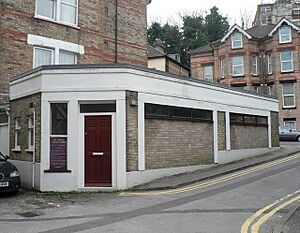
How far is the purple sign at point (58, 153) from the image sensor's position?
40.4ft

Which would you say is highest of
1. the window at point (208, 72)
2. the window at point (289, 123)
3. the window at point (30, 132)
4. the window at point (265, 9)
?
the window at point (265, 9)

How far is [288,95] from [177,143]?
27.0m

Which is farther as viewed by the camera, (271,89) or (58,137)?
(271,89)

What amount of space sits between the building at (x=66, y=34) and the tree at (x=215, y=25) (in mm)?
34784

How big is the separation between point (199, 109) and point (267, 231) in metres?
8.80

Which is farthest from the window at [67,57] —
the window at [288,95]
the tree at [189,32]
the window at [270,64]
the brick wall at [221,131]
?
the tree at [189,32]

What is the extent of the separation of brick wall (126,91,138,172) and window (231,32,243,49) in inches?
1202

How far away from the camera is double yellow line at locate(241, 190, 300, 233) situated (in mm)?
7398

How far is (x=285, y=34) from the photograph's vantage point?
38.8m

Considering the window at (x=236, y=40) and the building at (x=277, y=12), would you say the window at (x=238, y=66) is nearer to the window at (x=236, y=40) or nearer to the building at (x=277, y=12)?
the window at (x=236, y=40)

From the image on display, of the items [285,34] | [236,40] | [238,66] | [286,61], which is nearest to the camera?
[286,61]

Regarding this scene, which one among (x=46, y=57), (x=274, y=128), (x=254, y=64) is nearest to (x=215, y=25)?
(x=254, y=64)

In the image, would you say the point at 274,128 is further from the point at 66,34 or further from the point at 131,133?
the point at 66,34

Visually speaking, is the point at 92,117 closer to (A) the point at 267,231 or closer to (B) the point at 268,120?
(A) the point at 267,231
